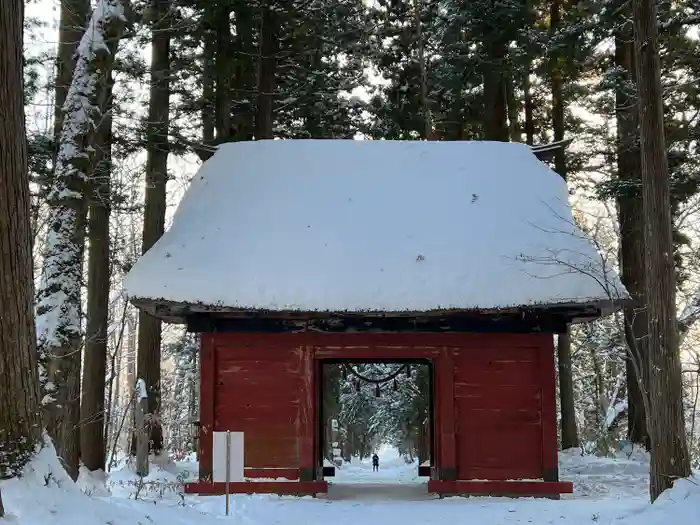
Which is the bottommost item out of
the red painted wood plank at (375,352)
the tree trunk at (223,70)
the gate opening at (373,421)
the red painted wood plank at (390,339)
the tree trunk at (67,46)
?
the gate opening at (373,421)

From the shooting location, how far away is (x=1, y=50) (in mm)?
5082

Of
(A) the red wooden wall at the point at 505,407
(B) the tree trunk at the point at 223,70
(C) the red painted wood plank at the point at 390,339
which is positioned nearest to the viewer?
(A) the red wooden wall at the point at 505,407

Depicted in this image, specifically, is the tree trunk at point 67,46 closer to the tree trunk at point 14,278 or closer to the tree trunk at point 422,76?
the tree trunk at point 14,278

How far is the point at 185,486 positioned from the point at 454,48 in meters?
12.8

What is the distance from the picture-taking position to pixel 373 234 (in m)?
11.6

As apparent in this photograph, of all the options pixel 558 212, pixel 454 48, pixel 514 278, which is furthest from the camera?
pixel 454 48

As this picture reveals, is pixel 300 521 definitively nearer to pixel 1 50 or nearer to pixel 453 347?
pixel 453 347

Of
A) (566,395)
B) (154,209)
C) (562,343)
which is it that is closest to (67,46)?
(154,209)

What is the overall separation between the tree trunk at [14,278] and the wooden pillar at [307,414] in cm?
586

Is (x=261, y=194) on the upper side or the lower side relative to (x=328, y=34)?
lower

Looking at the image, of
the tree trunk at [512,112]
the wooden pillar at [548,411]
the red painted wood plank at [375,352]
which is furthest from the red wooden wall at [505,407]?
the tree trunk at [512,112]

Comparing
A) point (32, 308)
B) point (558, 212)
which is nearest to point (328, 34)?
point (558, 212)

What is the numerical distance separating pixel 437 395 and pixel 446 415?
348 millimetres

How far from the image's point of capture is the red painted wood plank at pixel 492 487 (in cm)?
1056
